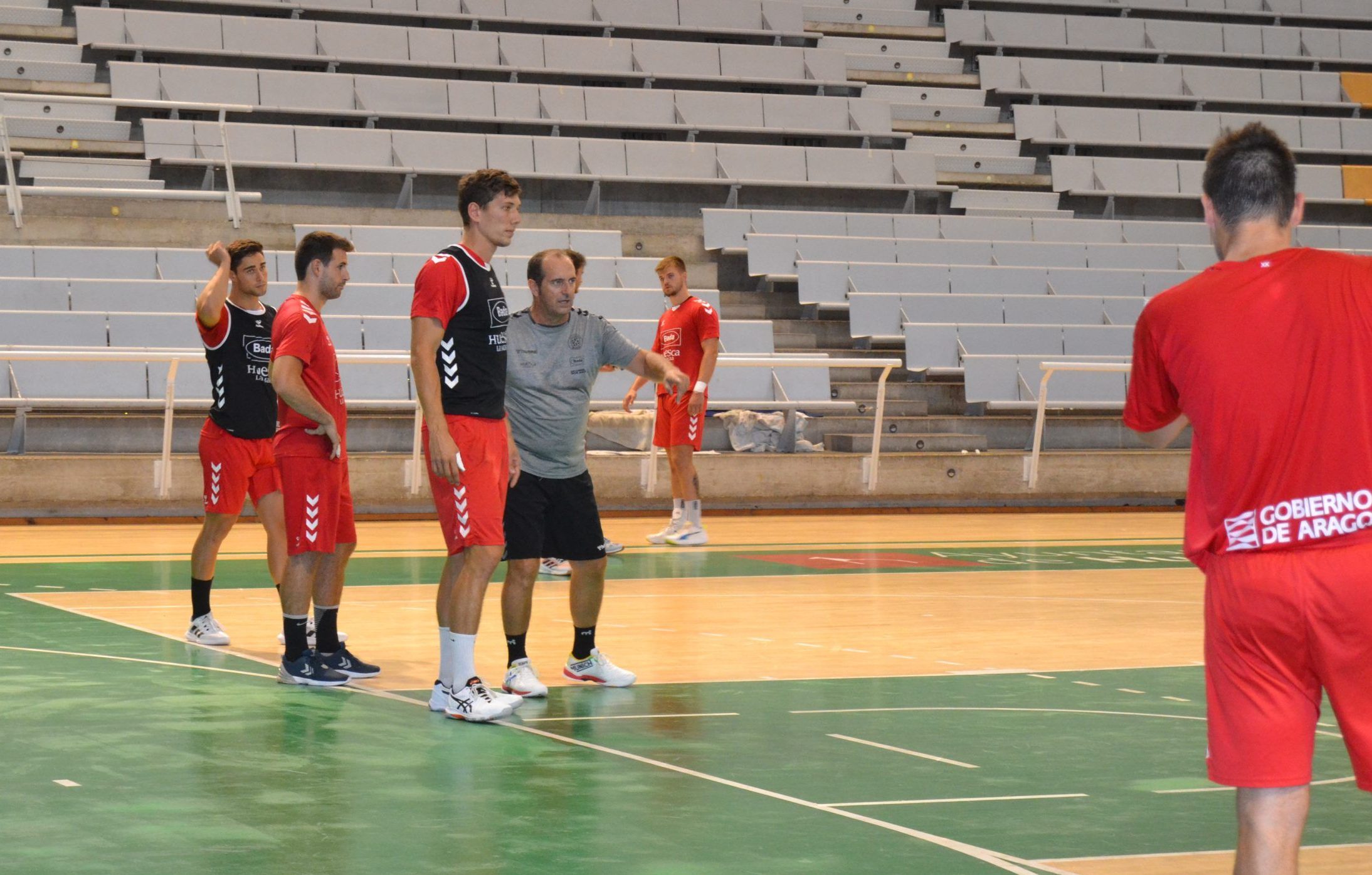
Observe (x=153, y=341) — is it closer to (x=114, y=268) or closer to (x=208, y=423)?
(x=114, y=268)

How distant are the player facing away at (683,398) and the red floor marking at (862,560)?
32.0 inches

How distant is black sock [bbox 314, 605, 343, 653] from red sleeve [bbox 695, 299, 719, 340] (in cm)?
612

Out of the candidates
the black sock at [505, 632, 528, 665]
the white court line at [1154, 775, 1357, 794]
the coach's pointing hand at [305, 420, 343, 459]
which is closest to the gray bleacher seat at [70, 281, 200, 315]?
the coach's pointing hand at [305, 420, 343, 459]

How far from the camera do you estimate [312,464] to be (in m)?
6.97

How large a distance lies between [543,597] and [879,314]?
30.1 feet

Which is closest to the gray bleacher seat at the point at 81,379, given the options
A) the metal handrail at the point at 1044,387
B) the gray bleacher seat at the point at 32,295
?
the gray bleacher seat at the point at 32,295

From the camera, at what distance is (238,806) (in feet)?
15.5

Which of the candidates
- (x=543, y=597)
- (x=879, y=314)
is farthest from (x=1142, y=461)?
(x=543, y=597)

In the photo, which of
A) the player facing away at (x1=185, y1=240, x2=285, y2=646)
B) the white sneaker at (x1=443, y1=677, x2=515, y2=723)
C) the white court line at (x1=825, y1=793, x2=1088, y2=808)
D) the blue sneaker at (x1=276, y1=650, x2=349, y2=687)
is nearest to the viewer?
the white court line at (x1=825, y1=793, x2=1088, y2=808)

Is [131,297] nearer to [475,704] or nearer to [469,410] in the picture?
[469,410]

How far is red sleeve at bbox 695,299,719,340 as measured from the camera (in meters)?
12.8

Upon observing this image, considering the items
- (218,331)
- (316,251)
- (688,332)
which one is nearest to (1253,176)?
(316,251)

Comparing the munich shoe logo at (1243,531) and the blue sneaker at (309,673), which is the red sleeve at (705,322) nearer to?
the blue sneaker at (309,673)

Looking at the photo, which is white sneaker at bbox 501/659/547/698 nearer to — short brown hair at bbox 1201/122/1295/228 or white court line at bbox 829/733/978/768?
white court line at bbox 829/733/978/768
